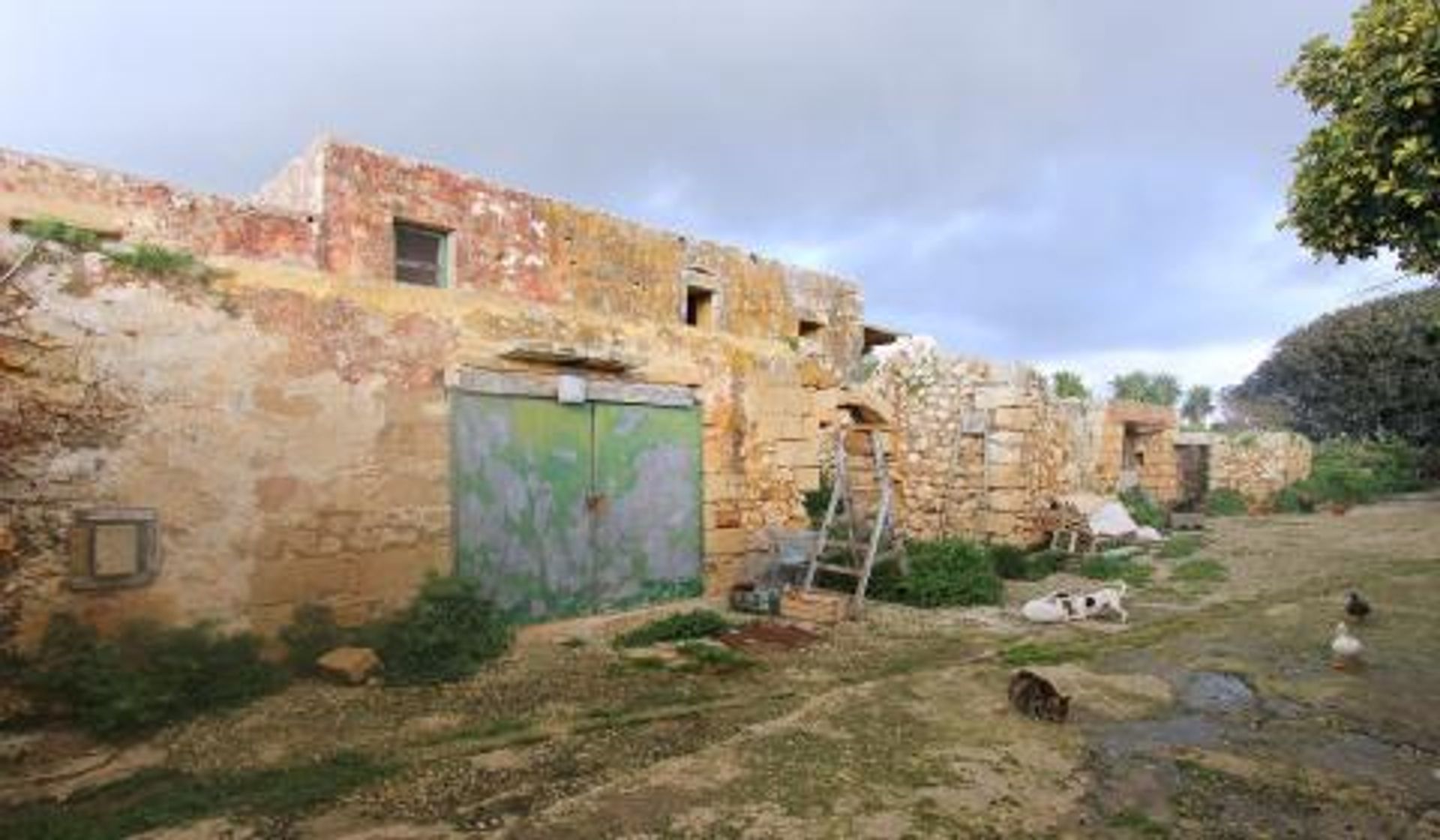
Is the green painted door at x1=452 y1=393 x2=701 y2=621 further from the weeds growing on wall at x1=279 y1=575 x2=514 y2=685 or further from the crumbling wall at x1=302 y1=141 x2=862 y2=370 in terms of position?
the crumbling wall at x1=302 y1=141 x2=862 y2=370

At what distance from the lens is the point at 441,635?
7168 mm

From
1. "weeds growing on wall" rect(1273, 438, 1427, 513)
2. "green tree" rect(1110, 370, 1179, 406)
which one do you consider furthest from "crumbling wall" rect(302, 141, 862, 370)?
"green tree" rect(1110, 370, 1179, 406)

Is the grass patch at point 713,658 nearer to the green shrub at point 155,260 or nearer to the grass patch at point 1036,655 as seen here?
the grass patch at point 1036,655

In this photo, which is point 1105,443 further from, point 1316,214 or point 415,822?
point 415,822

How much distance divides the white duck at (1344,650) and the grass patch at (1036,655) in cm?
187

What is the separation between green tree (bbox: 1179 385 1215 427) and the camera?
142ft

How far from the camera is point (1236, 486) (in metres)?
22.0

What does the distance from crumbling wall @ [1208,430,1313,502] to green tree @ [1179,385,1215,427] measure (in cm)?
2238

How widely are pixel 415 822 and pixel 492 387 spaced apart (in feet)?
14.8

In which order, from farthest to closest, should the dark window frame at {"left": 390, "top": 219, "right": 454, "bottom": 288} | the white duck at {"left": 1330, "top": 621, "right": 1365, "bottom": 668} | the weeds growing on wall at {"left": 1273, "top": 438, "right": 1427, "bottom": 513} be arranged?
the weeds growing on wall at {"left": 1273, "top": 438, "right": 1427, "bottom": 513} → the dark window frame at {"left": 390, "top": 219, "right": 454, "bottom": 288} → the white duck at {"left": 1330, "top": 621, "right": 1365, "bottom": 668}

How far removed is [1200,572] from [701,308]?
24.4 feet

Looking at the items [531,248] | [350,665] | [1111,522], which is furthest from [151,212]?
[1111,522]

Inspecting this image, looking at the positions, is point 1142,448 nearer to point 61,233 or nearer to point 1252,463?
point 1252,463

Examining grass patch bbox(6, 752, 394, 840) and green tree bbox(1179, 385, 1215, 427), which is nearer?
grass patch bbox(6, 752, 394, 840)
